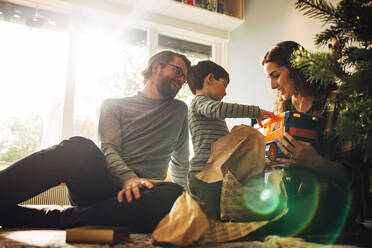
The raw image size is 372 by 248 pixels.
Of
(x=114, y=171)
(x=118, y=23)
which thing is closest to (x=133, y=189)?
(x=114, y=171)

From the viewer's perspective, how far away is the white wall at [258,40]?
2.46 metres

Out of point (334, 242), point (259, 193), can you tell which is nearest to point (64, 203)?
point (259, 193)

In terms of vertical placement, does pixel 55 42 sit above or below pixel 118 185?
above

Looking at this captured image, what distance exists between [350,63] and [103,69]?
2305 millimetres

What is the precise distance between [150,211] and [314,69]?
23.2 inches

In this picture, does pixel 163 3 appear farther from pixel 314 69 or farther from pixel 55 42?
pixel 314 69

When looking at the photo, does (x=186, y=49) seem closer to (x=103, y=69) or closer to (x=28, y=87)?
(x=103, y=69)

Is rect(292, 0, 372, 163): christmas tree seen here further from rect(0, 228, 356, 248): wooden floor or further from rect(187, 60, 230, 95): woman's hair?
rect(187, 60, 230, 95): woman's hair

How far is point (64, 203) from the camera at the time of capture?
2020mm

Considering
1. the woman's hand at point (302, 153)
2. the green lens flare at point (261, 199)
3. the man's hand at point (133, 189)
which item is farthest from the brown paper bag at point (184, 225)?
the woman's hand at point (302, 153)

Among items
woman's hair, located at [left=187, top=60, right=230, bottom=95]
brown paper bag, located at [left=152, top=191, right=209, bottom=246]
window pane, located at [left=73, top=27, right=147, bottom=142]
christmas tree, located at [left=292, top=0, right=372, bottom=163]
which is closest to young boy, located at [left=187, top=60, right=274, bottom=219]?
woman's hair, located at [left=187, top=60, right=230, bottom=95]

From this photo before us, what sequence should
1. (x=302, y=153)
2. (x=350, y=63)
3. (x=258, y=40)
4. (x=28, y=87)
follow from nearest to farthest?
(x=350, y=63) → (x=302, y=153) → (x=28, y=87) → (x=258, y=40)

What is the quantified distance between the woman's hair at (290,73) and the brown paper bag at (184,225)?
77cm

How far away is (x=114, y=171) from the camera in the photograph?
3.56 feet
